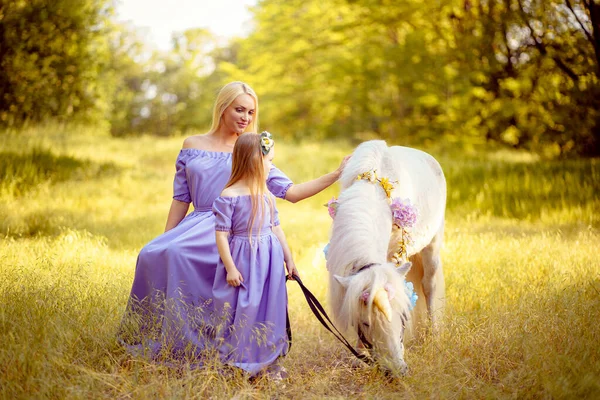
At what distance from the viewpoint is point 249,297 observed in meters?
3.19

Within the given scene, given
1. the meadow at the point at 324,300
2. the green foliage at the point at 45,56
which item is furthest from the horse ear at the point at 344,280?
the green foliage at the point at 45,56

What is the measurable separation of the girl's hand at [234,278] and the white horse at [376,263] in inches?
20.8

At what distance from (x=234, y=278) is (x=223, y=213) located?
0.37 metres

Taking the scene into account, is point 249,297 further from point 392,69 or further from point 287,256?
point 392,69

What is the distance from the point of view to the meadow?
298cm

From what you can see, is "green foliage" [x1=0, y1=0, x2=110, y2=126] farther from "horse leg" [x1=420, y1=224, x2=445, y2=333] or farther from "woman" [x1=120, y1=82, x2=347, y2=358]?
"horse leg" [x1=420, y1=224, x2=445, y2=333]

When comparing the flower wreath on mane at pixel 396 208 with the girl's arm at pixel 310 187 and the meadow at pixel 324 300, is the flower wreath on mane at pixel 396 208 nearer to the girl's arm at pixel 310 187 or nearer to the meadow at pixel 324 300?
the girl's arm at pixel 310 187

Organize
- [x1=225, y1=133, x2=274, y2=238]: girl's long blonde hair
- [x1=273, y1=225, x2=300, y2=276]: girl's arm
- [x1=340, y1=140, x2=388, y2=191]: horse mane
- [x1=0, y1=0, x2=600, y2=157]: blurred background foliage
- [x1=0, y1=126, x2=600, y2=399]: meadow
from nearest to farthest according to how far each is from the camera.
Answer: [x1=0, y1=126, x2=600, y2=399]: meadow
[x1=225, y1=133, x2=274, y2=238]: girl's long blonde hair
[x1=273, y1=225, x2=300, y2=276]: girl's arm
[x1=340, y1=140, x2=388, y2=191]: horse mane
[x1=0, y1=0, x2=600, y2=157]: blurred background foliage

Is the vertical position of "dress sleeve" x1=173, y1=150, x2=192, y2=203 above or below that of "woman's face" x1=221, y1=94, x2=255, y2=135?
below

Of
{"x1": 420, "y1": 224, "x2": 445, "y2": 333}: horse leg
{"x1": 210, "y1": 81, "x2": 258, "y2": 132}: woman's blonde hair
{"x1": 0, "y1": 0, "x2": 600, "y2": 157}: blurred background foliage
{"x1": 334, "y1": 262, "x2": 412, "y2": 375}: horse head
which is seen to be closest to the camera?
{"x1": 334, "y1": 262, "x2": 412, "y2": 375}: horse head

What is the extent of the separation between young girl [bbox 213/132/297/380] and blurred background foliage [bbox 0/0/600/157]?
759 centimetres

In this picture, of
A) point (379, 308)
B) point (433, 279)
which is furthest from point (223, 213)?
point (433, 279)

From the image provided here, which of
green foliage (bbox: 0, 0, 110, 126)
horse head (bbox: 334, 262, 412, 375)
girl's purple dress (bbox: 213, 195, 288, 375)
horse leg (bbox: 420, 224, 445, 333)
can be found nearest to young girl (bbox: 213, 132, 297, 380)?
girl's purple dress (bbox: 213, 195, 288, 375)

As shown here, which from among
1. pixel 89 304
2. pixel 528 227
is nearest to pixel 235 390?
pixel 89 304
